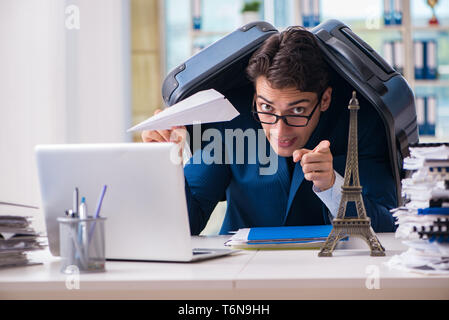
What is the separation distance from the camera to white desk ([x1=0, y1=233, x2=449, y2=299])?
826mm

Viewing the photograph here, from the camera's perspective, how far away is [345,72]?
163cm

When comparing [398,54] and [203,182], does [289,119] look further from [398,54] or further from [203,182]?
[398,54]

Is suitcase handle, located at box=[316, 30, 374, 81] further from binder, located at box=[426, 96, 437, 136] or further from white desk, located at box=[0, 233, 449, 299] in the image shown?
binder, located at box=[426, 96, 437, 136]

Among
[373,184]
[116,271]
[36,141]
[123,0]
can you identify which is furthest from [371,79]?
[123,0]

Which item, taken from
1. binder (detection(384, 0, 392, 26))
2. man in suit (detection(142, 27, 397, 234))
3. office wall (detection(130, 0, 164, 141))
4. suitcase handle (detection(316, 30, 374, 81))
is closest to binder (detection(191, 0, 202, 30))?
office wall (detection(130, 0, 164, 141))

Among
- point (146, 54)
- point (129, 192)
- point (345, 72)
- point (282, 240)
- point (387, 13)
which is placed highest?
point (387, 13)

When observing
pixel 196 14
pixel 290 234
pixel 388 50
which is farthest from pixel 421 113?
pixel 290 234

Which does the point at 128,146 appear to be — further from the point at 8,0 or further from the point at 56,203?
the point at 8,0

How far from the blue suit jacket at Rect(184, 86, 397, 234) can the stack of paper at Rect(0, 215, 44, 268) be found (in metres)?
0.75

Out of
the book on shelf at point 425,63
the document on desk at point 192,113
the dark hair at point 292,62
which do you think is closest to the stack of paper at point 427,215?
the document on desk at point 192,113

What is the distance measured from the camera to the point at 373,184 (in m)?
1.73

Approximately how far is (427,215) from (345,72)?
0.77 metres

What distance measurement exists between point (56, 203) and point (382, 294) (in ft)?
1.97

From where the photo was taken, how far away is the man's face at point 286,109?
1708 mm
